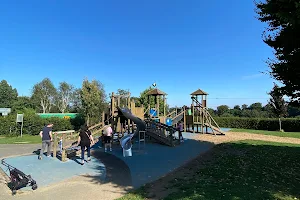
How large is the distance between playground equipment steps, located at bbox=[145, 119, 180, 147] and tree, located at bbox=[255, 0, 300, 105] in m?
7.88

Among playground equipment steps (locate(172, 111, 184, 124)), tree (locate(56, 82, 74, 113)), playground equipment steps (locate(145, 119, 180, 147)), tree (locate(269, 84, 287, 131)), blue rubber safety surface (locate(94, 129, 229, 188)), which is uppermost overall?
tree (locate(56, 82, 74, 113))

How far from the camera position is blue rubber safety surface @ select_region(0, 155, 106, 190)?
7781 millimetres

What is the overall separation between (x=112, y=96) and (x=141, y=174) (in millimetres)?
7901

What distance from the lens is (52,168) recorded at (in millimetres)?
9078

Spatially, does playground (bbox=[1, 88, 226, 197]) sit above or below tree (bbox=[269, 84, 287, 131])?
below

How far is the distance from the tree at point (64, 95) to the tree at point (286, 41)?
68253mm

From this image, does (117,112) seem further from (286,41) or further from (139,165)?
(286,41)

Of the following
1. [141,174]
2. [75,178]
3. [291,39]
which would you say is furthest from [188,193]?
[291,39]

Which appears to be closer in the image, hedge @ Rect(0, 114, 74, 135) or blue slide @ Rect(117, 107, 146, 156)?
blue slide @ Rect(117, 107, 146, 156)

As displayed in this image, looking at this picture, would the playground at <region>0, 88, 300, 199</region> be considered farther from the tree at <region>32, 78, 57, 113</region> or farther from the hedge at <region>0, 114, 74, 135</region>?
the tree at <region>32, 78, 57, 113</region>

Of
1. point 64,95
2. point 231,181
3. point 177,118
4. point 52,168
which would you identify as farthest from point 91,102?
point 64,95

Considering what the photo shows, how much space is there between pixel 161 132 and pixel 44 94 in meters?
62.1

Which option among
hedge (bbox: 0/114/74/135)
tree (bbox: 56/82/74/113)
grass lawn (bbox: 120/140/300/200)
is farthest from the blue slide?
tree (bbox: 56/82/74/113)

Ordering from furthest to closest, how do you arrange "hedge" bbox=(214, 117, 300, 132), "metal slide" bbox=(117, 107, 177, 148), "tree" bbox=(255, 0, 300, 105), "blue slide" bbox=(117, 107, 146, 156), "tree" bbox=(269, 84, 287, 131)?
"hedge" bbox=(214, 117, 300, 132), "tree" bbox=(269, 84, 287, 131), "metal slide" bbox=(117, 107, 177, 148), "blue slide" bbox=(117, 107, 146, 156), "tree" bbox=(255, 0, 300, 105)
